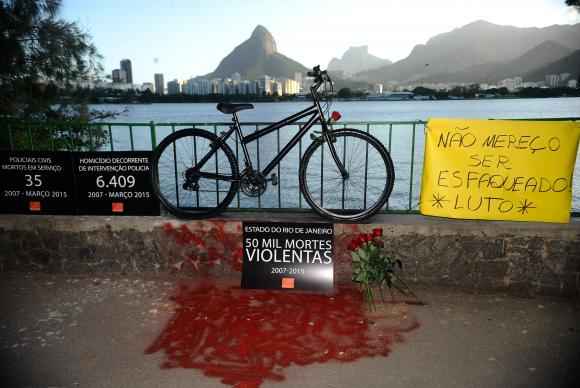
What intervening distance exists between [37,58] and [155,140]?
5757 millimetres

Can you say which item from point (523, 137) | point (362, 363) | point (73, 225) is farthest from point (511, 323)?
point (73, 225)

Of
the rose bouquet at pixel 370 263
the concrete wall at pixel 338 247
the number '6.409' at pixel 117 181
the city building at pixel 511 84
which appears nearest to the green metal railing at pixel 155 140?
the number '6.409' at pixel 117 181

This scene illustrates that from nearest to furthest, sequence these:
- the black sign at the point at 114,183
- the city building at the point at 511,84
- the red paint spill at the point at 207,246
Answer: the red paint spill at the point at 207,246, the black sign at the point at 114,183, the city building at the point at 511,84

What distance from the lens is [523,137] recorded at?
168 inches

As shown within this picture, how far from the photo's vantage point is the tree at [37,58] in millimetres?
8258

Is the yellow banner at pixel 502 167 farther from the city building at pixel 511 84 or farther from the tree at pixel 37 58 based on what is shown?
the city building at pixel 511 84

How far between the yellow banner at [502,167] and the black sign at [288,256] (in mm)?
1277

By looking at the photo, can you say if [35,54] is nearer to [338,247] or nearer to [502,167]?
[338,247]

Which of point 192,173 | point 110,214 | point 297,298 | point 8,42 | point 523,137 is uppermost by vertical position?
point 8,42

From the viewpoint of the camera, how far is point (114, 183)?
16.0ft

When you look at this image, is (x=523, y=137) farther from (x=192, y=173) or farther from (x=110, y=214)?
(x=110, y=214)

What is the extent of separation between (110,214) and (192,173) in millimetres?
1050

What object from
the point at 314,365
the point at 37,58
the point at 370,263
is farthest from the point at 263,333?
the point at 37,58

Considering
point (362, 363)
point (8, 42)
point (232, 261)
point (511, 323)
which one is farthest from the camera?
point (8, 42)
